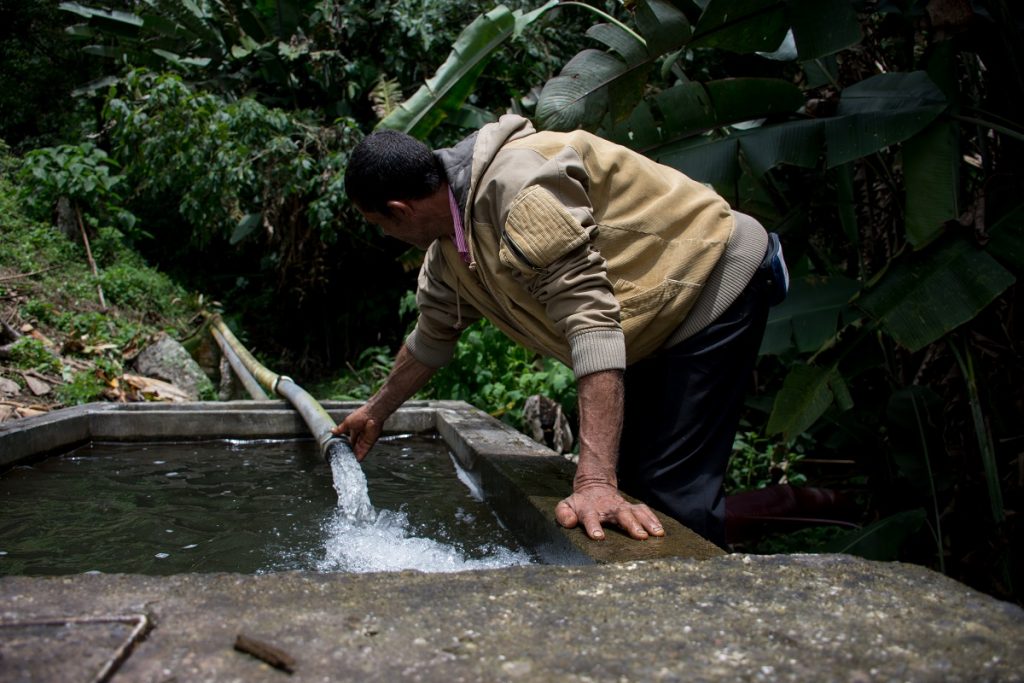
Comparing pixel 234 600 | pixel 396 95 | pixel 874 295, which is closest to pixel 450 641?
pixel 234 600

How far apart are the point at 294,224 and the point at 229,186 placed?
85 cm

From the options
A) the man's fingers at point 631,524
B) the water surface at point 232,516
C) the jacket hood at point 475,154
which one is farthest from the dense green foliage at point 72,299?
the man's fingers at point 631,524

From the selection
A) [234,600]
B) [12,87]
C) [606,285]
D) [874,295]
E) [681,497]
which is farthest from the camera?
[12,87]

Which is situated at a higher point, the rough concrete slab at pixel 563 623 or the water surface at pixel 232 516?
the rough concrete slab at pixel 563 623

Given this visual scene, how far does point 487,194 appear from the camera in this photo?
220 cm

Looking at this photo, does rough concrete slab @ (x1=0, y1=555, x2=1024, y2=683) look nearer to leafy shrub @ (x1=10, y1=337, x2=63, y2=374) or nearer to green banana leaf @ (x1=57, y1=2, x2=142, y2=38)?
leafy shrub @ (x1=10, y1=337, x2=63, y2=374)

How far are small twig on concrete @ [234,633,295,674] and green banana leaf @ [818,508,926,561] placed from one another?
111 inches

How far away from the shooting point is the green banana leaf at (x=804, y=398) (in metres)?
3.29

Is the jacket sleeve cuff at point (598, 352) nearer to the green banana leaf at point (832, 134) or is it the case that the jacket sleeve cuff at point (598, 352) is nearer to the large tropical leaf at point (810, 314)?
the green banana leaf at point (832, 134)

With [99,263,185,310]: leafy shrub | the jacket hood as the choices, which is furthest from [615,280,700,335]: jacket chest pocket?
[99,263,185,310]: leafy shrub

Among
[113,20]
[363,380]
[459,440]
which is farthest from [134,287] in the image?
[459,440]

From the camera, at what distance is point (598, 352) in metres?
2.02

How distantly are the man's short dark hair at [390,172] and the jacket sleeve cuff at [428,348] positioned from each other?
70cm

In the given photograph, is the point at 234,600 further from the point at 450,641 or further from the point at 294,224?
the point at 294,224
